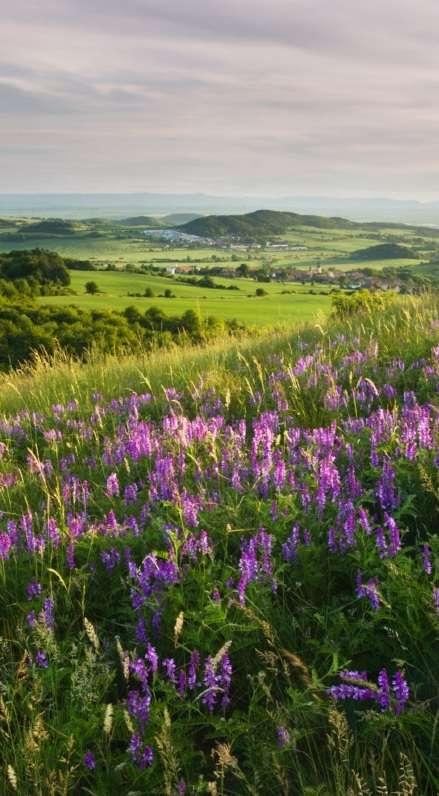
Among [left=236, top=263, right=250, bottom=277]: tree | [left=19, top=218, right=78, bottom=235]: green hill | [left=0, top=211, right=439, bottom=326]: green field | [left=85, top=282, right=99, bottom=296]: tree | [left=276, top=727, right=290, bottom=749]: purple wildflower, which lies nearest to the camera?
[left=276, top=727, right=290, bottom=749]: purple wildflower

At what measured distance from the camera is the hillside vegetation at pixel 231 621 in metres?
2.22

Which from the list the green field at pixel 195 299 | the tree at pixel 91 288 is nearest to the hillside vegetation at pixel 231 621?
the green field at pixel 195 299

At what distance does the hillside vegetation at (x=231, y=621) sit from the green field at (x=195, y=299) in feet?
177

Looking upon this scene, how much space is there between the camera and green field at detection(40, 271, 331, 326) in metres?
68.7

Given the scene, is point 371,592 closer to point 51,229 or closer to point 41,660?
point 41,660

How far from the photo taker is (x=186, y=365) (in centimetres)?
941

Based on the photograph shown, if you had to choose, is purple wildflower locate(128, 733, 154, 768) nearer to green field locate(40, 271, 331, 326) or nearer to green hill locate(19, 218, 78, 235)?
green field locate(40, 271, 331, 326)

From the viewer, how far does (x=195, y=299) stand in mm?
61844

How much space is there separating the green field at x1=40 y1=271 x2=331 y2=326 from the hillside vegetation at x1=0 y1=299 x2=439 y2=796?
53996mm

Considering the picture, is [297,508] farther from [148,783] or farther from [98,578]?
[148,783]

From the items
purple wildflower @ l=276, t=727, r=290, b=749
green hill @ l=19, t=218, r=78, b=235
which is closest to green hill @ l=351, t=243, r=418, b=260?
green hill @ l=19, t=218, r=78, b=235

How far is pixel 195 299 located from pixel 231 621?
6006 centimetres

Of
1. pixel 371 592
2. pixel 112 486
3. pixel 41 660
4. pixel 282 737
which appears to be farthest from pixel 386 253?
pixel 282 737

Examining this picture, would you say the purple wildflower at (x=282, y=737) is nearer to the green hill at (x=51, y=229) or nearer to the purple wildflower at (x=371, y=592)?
the purple wildflower at (x=371, y=592)
